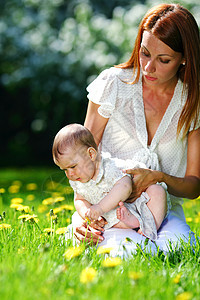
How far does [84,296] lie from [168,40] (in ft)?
4.74

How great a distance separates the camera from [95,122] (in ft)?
9.30

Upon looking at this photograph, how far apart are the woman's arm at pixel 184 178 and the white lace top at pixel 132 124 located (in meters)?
0.06

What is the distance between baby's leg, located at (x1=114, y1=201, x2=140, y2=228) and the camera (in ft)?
7.77

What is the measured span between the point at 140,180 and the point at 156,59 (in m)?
0.63

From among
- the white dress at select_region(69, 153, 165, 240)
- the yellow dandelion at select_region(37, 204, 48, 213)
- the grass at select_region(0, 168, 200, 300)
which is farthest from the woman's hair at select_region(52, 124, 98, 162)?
the yellow dandelion at select_region(37, 204, 48, 213)

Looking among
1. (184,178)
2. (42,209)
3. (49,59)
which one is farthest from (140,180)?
(49,59)

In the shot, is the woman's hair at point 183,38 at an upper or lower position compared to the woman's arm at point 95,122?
upper

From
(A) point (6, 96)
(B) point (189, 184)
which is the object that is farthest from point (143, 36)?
(A) point (6, 96)

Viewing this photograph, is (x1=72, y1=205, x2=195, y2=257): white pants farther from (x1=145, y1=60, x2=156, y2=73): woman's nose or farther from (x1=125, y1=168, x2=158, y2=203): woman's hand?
(x1=145, y1=60, x2=156, y2=73): woman's nose

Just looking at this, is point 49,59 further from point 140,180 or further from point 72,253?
point 72,253

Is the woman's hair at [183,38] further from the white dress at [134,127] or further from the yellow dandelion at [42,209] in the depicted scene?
the yellow dandelion at [42,209]

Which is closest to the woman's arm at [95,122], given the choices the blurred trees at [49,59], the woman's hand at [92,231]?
the woman's hand at [92,231]

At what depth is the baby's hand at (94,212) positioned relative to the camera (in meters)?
2.31

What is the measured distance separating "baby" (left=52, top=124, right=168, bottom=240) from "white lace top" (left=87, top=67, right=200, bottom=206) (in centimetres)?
28
